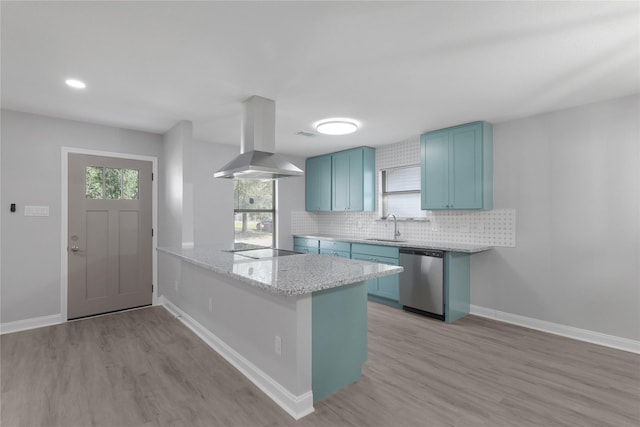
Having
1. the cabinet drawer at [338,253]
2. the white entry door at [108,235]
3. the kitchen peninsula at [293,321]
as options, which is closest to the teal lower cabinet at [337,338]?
the kitchen peninsula at [293,321]

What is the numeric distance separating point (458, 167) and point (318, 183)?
266cm

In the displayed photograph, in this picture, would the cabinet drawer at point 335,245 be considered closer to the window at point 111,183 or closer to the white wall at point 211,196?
the white wall at point 211,196

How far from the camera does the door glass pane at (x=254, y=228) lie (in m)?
5.37

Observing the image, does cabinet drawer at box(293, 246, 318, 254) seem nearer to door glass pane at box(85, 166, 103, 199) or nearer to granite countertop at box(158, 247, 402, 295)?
granite countertop at box(158, 247, 402, 295)

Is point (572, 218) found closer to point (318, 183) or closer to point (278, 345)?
point (278, 345)

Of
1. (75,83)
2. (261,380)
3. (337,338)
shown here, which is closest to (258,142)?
(75,83)

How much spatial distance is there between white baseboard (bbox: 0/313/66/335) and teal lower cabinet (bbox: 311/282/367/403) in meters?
3.45

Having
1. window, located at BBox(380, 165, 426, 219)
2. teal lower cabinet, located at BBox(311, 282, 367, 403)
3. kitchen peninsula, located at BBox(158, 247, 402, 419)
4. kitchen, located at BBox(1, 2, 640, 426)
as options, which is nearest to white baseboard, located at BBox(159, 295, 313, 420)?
kitchen peninsula, located at BBox(158, 247, 402, 419)

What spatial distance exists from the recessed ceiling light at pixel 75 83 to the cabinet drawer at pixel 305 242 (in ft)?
12.4

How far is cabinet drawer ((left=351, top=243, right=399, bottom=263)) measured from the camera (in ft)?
14.0

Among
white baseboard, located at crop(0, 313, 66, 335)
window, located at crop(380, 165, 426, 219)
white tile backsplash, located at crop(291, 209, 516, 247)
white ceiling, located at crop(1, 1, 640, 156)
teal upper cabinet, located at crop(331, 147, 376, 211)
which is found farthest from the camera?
teal upper cabinet, located at crop(331, 147, 376, 211)

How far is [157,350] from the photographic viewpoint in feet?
9.62

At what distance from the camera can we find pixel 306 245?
570cm

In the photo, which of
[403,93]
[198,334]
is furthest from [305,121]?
[198,334]
